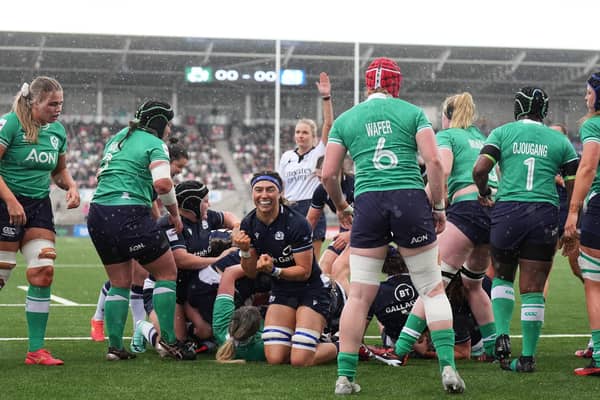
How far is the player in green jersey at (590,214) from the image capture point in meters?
6.28

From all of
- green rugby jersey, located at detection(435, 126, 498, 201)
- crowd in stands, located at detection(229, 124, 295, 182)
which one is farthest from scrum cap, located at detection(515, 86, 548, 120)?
crowd in stands, located at detection(229, 124, 295, 182)

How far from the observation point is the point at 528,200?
6539 mm

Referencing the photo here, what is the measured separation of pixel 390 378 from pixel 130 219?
7.38 feet

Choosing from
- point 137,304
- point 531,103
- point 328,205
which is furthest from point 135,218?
point 328,205

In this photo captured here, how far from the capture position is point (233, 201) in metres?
40.8

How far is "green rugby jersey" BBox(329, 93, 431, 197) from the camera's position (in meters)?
5.68

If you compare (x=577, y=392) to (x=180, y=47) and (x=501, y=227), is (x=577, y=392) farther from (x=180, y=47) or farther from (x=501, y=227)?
(x=180, y=47)

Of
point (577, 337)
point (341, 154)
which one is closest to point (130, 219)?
point (341, 154)

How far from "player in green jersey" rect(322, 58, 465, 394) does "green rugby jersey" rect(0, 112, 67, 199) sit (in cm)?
235

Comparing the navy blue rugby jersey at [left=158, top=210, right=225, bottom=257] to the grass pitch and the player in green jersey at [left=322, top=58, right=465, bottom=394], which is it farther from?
the player in green jersey at [left=322, top=58, right=465, bottom=394]

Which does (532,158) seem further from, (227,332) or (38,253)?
(38,253)

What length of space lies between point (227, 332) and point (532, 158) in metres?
2.74

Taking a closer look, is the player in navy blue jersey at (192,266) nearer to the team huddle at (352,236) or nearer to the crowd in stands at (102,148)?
the team huddle at (352,236)

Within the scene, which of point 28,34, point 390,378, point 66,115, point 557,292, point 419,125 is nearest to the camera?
point 419,125
